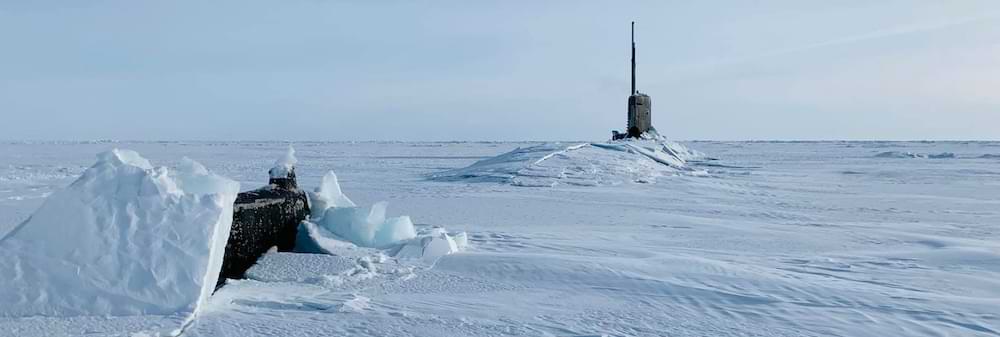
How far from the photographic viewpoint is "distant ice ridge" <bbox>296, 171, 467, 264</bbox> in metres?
3.93

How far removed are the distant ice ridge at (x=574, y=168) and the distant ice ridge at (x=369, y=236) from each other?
6.05 meters

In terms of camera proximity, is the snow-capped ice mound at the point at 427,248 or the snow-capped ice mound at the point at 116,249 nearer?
the snow-capped ice mound at the point at 116,249

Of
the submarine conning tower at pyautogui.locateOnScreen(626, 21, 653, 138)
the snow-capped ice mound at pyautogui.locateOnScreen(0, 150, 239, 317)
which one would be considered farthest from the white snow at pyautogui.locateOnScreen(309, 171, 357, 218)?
the submarine conning tower at pyautogui.locateOnScreen(626, 21, 653, 138)

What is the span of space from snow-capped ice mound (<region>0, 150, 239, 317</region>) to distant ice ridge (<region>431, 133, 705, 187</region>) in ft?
25.1

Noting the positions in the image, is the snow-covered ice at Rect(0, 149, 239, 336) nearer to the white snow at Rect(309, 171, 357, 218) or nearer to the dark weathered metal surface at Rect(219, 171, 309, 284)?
the dark weathered metal surface at Rect(219, 171, 309, 284)

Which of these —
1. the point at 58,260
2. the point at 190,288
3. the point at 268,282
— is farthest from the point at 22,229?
the point at 268,282

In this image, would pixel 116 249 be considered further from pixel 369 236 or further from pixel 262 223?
pixel 369 236

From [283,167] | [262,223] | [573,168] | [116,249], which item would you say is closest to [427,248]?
[262,223]

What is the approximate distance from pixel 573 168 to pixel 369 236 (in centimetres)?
812

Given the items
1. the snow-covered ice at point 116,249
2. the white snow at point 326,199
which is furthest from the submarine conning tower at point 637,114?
the snow-covered ice at point 116,249

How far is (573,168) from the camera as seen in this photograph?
12047 millimetres

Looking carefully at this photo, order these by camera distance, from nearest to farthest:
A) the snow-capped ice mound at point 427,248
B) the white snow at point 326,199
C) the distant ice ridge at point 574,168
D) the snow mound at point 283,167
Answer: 1. the snow-capped ice mound at point 427,248
2. the snow mound at point 283,167
3. the white snow at point 326,199
4. the distant ice ridge at point 574,168

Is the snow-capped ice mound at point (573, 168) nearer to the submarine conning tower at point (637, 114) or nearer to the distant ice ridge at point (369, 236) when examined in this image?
the distant ice ridge at point (369, 236)

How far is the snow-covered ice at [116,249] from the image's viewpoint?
248 cm
